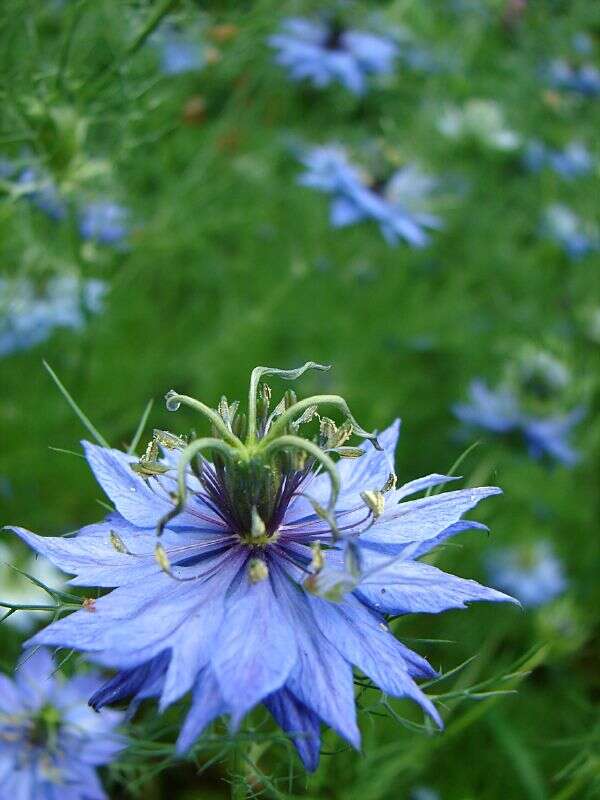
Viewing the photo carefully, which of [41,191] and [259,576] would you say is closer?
[259,576]

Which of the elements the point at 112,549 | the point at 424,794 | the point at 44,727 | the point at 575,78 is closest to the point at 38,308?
the point at 44,727

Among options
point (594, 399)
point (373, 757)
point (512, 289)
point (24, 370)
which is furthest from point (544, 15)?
point (373, 757)

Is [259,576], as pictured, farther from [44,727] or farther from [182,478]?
[44,727]

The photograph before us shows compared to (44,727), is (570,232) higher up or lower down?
lower down

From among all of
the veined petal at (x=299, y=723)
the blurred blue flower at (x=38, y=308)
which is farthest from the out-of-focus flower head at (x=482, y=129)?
the veined petal at (x=299, y=723)

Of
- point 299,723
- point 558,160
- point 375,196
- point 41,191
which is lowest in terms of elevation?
point 558,160

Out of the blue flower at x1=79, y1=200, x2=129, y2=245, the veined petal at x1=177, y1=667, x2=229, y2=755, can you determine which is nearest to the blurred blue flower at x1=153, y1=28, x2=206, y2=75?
the blue flower at x1=79, y1=200, x2=129, y2=245
